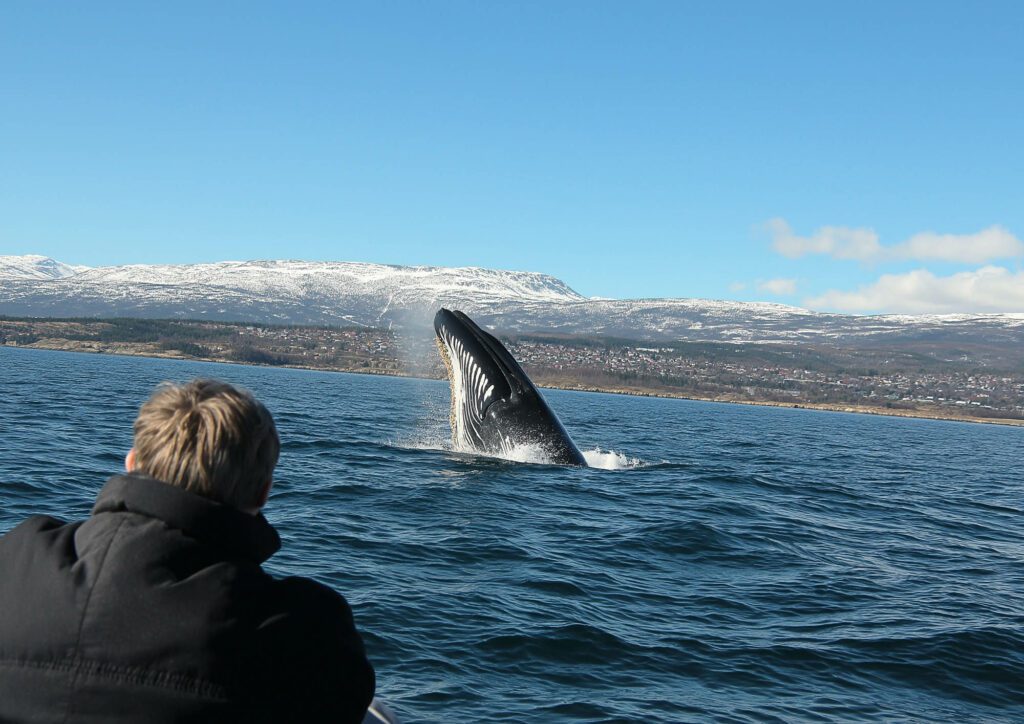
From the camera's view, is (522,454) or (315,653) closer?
(315,653)

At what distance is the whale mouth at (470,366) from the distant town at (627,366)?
363 feet

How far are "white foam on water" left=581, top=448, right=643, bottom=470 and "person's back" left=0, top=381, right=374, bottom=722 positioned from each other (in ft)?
55.2

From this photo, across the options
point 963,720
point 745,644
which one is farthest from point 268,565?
point 963,720

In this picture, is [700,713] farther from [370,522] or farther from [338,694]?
[370,522]

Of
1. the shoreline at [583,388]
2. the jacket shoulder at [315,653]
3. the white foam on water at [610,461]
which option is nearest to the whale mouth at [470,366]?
the white foam on water at [610,461]

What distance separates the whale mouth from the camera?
48.8ft

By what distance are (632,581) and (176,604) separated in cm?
797

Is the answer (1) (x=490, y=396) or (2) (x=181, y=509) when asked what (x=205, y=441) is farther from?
(1) (x=490, y=396)

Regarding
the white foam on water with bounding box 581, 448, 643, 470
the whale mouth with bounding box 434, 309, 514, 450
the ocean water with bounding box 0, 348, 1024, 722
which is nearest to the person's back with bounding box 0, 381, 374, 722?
the ocean water with bounding box 0, 348, 1024, 722

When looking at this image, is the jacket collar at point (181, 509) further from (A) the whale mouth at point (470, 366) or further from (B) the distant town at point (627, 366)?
(B) the distant town at point (627, 366)

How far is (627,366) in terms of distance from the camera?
173000 mm

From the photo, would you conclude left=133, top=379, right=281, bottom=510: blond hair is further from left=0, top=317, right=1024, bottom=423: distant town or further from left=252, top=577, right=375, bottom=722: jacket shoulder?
left=0, top=317, right=1024, bottom=423: distant town

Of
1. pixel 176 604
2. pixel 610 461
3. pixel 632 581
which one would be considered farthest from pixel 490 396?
pixel 176 604

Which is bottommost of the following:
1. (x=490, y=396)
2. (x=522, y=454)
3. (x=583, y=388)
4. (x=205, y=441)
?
(x=583, y=388)
